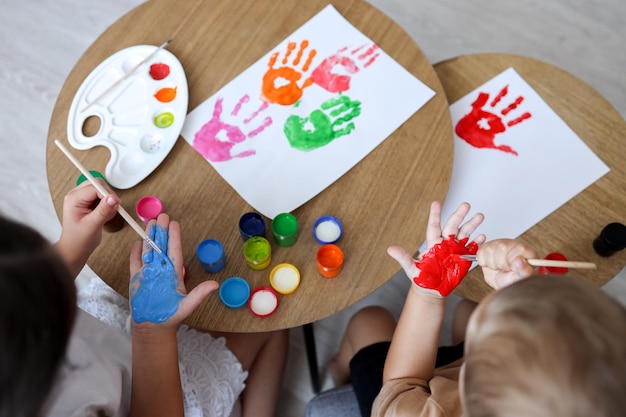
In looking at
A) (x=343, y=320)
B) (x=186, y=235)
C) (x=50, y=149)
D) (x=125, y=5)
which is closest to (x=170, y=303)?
(x=186, y=235)

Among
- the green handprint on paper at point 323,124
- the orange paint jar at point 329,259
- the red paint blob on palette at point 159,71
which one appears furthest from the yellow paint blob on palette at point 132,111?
the orange paint jar at point 329,259

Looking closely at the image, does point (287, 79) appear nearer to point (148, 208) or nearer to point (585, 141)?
point (148, 208)

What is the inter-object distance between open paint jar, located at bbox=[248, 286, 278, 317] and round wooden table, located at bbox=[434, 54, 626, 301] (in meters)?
0.37

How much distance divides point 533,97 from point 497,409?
806 millimetres

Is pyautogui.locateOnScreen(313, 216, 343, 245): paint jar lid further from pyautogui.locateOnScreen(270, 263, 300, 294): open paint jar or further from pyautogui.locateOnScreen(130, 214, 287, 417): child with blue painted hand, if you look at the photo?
pyautogui.locateOnScreen(130, 214, 287, 417): child with blue painted hand

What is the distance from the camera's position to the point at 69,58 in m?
1.89

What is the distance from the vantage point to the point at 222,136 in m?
1.00

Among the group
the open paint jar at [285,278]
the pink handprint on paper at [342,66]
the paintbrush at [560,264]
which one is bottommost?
the open paint jar at [285,278]

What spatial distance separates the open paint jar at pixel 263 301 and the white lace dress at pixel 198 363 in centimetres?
19

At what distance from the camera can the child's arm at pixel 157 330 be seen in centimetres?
85

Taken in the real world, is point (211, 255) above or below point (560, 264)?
below

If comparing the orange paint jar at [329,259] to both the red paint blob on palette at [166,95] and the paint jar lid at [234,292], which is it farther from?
the red paint blob on palette at [166,95]

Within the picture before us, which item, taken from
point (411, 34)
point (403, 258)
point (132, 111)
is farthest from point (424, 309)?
point (411, 34)

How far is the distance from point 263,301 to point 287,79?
44 cm
